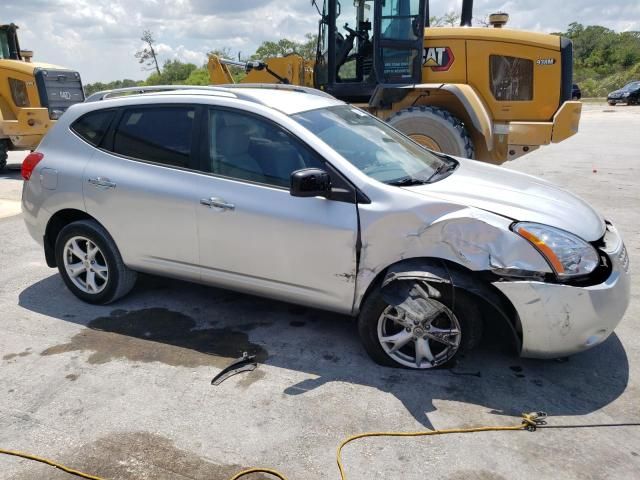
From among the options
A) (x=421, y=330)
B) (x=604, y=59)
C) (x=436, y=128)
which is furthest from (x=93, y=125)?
(x=604, y=59)

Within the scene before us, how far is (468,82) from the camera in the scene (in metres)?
8.27

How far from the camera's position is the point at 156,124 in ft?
13.5

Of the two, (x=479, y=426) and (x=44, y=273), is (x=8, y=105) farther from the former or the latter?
(x=479, y=426)

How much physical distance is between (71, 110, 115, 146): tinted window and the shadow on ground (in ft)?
4.58

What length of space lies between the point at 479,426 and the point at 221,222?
210cm

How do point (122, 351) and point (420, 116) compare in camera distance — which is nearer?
point (122, 351)

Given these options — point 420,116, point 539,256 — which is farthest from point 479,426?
point 420,116

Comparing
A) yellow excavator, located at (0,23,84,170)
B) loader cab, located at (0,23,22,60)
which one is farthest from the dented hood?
loader cab, located at (0,23,22,60)

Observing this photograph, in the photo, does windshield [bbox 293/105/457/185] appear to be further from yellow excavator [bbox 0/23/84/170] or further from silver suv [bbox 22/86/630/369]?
yellow excavator [bbox 0/23/84/170]

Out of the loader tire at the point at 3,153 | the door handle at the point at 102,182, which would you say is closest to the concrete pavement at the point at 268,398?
the door handle at the point at 102,182

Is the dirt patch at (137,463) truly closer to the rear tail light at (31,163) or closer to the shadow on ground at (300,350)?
the shadow on ground at (300,350)

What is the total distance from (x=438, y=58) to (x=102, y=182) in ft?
19.5

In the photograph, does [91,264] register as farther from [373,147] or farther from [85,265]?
[373,147]

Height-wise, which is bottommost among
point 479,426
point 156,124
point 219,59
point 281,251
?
point 479,426
